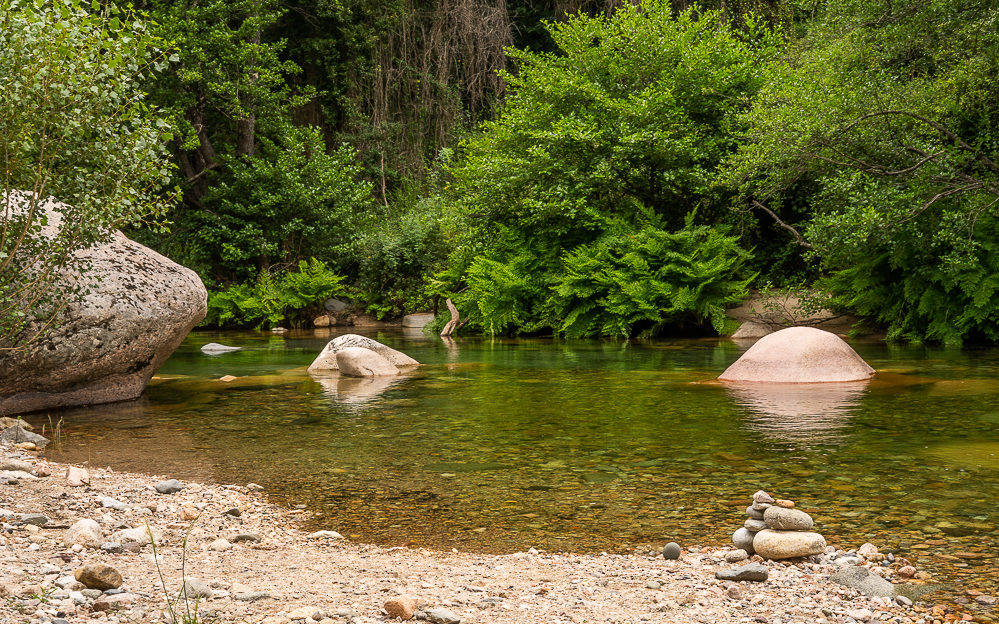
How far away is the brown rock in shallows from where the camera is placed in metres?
2.81

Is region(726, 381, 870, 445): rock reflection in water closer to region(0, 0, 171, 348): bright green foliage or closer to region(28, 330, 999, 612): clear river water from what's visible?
region(28, 330, 999, 612): clear river water

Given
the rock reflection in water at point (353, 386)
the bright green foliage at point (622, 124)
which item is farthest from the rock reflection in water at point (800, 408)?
the bright green foliage at point (622, 124)

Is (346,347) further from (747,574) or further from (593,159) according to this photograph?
(747,574)

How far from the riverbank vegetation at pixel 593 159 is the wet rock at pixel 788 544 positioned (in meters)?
4.76

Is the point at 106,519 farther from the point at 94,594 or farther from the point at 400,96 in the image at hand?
the point at 400,96

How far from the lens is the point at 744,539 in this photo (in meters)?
3.82

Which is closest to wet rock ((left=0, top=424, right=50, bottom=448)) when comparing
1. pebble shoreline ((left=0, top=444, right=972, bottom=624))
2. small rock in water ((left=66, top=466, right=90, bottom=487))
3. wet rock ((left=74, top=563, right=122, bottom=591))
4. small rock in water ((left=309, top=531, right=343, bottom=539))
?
small rock in water ((left=66, top=466, right=90, bottom=487))

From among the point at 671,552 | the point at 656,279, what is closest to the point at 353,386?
the point at 671,552

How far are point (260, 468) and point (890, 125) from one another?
11518 millimetres

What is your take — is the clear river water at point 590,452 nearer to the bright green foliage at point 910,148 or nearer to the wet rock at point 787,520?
the wet rock at point 787,520

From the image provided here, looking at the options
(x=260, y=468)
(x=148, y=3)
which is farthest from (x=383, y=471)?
(x=148, y=3)

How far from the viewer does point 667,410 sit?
8000 millimetres

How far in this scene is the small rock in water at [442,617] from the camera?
2.81 meters

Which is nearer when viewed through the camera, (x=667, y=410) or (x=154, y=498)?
(x=154, y=498)
